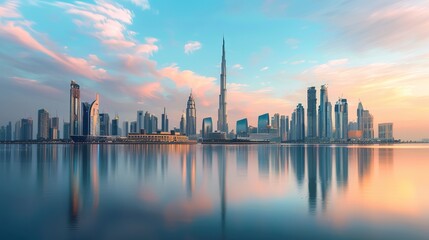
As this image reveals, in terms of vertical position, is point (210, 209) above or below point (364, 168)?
above

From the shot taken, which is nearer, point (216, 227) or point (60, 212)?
point (216, 227)

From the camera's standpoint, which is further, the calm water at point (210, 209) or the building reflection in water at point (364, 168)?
the building reflection in water at point (364, 168)

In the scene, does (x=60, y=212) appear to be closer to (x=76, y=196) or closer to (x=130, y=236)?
(x=76, y=196)

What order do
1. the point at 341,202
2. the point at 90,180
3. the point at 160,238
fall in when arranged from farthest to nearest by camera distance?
1. the point at 90,180
2. the point at 341,202
3. the point at 160,238

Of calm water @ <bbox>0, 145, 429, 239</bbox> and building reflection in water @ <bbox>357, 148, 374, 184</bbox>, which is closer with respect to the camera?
calm water @ <bbox>0, 145, 429, 239</bbox>

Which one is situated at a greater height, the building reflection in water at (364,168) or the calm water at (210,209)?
the calm water at (210,209)

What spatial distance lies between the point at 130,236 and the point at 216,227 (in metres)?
5.98

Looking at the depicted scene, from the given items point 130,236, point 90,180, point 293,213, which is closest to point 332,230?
point 293,213

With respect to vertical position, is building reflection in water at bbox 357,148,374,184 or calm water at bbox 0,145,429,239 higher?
calm water at bbox 0,145,429,239

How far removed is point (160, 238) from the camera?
20.0 meters

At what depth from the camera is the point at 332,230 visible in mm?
22219

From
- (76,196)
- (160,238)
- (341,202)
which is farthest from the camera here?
(76,196)

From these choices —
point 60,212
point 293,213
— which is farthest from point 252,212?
point 60,212

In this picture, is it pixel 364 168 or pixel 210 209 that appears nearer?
pixel 210 209
